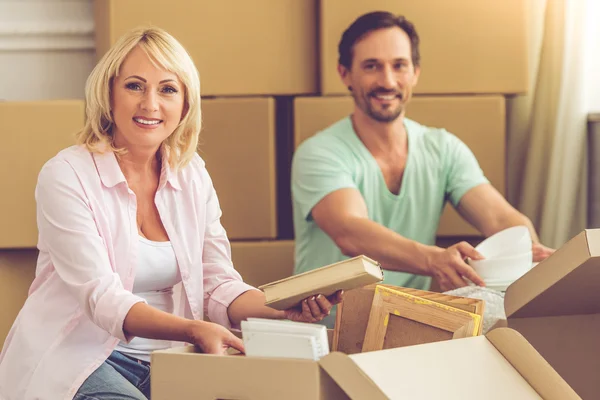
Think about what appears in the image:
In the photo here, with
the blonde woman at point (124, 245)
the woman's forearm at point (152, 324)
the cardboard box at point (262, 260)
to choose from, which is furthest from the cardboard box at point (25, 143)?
the woman's forearm at point (152, 324)

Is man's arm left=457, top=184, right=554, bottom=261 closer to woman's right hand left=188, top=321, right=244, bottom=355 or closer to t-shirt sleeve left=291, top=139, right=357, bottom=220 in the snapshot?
t-shirt sleeve left=291, top=139, right=357, bottom=220

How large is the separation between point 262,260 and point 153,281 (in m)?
0.86

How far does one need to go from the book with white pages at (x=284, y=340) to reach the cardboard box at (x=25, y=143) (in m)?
1.29

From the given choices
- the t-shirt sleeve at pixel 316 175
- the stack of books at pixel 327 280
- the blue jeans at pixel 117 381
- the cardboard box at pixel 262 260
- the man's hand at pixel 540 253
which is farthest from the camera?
the cardboard box at pixel 262 260

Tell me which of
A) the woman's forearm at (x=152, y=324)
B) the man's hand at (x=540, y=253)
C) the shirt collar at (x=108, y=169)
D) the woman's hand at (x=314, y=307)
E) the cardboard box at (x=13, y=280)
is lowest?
the cardboard box at (x=13, y=280)

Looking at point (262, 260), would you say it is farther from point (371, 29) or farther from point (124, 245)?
point (124, 245)

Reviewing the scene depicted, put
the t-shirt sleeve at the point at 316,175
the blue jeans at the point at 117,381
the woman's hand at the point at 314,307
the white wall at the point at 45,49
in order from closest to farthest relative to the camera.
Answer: the woman's hand at the point at 314,307
the blue jeans at the point at 117,381
the t-shirt sleeve at the point at 316,175
the white wall at the point at 45,49

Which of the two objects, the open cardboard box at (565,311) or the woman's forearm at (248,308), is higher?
the open cardboard box at (565,311)

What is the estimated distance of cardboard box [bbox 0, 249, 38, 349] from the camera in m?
2.07

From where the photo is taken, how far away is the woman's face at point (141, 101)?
4.22ft

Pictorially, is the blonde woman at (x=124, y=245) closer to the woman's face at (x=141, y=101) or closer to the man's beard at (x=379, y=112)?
the woman's face at (x=141, y=101)

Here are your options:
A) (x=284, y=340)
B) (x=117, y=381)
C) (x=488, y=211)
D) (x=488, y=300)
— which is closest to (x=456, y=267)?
(x=488, y=300)

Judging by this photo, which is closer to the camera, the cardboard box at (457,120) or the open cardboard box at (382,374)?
the open cardboard box at (382,374)

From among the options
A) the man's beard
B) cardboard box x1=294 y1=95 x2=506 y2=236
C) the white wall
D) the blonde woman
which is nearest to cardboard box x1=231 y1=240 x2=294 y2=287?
cardboard box x1=294 y1=95 x2=506 y2=236
